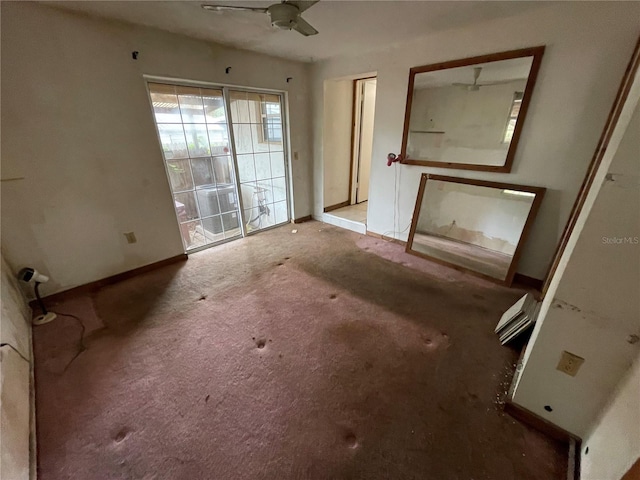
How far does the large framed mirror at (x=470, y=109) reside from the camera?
2238 mm

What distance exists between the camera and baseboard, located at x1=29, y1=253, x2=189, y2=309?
91.3 inches

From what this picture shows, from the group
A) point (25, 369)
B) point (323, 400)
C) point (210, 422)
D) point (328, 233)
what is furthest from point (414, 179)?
point (25, 369)

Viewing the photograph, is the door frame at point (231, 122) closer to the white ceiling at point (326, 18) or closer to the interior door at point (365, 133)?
the white ceiling at point (326, 18)

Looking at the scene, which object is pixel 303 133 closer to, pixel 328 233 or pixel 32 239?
pixel 328 233

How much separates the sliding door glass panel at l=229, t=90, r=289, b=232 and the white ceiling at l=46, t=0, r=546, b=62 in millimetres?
687

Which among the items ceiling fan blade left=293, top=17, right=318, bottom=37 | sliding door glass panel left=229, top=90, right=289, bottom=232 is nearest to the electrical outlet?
ceiling fan blade left=293, top=17, right=318, bottom=37

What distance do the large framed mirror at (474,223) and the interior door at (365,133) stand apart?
153 centimetres

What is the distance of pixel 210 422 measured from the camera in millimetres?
1354

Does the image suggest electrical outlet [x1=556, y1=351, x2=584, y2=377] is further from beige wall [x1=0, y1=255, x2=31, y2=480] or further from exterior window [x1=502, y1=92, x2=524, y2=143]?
beige wall [x1=0, y1=255, x2=31, y2=480]

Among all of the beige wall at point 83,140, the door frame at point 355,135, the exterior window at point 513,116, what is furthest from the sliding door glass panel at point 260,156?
the exterior window at point 513,116

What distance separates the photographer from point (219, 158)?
3186 mm

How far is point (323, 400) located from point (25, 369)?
5.85 feet

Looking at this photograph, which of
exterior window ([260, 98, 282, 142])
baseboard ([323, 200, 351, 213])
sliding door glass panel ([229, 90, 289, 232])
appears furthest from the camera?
baseboard ([323, 200, 351, 213])

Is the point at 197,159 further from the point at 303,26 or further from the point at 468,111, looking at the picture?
the point at 468,111
